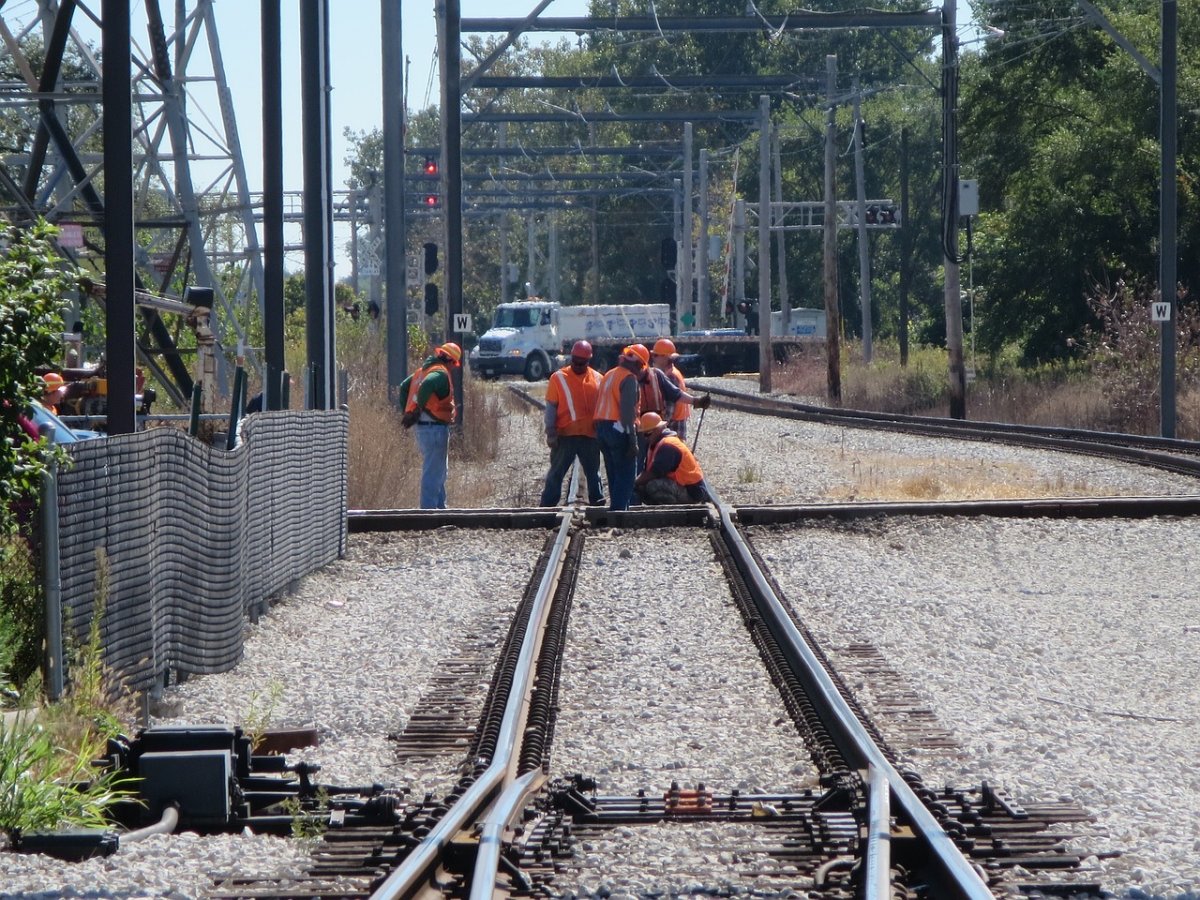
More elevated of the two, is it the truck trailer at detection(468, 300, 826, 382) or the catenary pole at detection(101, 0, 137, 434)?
the catenary pole at detection(101, 0, 137, 434)

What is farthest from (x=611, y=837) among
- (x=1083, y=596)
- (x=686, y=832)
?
(x=1083, y=596)

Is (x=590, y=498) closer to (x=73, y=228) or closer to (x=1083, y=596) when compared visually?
(x=73, y=228)

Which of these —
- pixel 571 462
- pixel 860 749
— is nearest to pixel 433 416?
pixel 571 462

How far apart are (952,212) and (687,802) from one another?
29.4 m

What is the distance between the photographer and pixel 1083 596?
12.1 meters

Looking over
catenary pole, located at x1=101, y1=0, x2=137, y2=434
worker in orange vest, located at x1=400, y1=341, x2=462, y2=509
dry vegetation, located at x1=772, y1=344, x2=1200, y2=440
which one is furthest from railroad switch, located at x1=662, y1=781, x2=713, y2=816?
dry vegetation, located at x1=772, y1=344, x2=1200, y2=440

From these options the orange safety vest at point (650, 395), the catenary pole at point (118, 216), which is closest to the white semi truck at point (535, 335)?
the orange safety vest at point (650, 395)

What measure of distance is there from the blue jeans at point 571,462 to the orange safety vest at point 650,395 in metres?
0.67

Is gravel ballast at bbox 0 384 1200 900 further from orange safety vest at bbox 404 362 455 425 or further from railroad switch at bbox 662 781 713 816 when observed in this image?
orange safety vest at bbox 404 362 455 425

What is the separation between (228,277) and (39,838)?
110ft

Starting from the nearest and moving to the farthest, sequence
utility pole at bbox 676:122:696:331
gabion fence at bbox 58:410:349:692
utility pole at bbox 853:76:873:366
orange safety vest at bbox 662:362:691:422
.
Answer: gabion fence at bbox 58:410:349:692 < orange safety vest at bbox 662:362:691:422 < utility pole at bbox 853:76:873:366 < utility pole at bbox 676:122:696:331

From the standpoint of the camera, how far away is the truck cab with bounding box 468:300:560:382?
64188mm

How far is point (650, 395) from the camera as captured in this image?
17.9 meters

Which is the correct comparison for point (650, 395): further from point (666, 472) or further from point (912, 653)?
point (912, 653)
